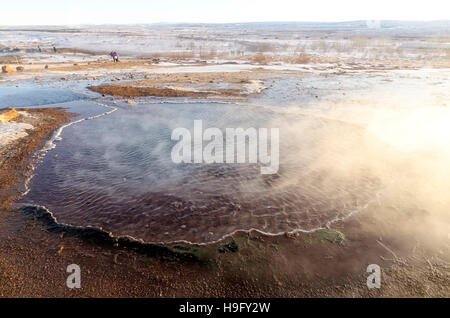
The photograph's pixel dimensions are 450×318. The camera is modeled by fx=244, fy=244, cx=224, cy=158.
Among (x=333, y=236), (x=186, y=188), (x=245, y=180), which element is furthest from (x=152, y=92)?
(x=333, y=236)

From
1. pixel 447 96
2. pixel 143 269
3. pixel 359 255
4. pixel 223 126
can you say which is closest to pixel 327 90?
pixel 447 96

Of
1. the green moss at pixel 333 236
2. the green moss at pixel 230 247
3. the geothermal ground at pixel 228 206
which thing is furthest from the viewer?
the green moss at pixel 333 236

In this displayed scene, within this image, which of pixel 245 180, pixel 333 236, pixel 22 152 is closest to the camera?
pixel 333 236

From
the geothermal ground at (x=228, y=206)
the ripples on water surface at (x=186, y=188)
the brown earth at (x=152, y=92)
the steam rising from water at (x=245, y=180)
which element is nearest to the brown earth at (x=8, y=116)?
the geothermal ground at (x=228, y=206)

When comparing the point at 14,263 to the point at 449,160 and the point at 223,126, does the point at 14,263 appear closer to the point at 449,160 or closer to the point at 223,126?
the point at 223,126

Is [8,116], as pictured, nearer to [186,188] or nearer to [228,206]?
[186,188]

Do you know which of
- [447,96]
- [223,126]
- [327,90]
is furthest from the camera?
[327,90]

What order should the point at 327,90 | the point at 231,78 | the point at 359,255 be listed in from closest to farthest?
the point at 359,255
the point at 327,90
the point at 231,78

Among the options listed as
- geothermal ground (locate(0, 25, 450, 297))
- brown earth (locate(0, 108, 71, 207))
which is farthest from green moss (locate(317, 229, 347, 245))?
brown earth (locate(0, 108, 71, 207))

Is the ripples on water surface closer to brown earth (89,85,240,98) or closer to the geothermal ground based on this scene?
the geothermal ground

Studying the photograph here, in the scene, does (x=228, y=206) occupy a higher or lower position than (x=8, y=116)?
lower

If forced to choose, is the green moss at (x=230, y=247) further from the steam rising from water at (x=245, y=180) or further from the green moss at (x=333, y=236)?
the green moss at (x=333, y=236)
